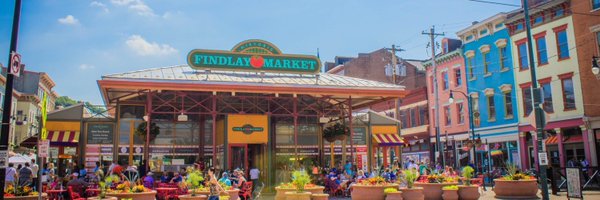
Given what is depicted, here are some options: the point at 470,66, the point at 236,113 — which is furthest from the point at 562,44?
the point at 236,113

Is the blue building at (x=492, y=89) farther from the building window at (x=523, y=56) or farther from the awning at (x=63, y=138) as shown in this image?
the awning at (x=63, y=138)

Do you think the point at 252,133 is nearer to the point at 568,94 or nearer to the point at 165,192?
the point at 165,192

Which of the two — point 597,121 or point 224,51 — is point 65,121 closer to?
point 224,51

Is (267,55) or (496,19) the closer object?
(267,55)

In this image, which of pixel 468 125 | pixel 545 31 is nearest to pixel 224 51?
pixel 545 31

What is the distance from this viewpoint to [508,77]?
35219 mm

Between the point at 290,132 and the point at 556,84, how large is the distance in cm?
1768

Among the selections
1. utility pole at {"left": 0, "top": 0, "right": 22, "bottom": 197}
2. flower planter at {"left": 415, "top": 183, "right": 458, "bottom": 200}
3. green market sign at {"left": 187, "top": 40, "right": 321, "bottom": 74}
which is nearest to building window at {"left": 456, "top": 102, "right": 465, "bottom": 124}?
green market sign at {"left": 187, "top": 40, "right": 321, "bottom": 74}

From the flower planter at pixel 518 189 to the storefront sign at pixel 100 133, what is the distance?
58.4 feet

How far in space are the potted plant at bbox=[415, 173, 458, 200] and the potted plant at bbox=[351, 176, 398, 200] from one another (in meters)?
2.29

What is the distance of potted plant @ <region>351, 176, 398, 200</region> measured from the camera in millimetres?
15969

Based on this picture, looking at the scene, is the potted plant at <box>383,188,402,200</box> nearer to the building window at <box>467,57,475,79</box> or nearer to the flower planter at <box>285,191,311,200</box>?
the flower planter at <box>285,191,311,200</box>

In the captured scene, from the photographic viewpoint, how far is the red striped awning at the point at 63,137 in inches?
911

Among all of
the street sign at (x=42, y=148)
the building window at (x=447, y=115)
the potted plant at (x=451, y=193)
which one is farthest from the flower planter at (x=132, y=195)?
the building window at (x=447, y=115)
